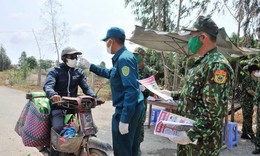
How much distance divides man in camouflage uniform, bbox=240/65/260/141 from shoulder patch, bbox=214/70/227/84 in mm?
4252

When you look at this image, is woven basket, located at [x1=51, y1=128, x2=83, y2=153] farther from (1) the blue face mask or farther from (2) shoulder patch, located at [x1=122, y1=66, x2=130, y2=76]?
(1) the blue face mask

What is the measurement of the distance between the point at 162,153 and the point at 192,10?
543 cm

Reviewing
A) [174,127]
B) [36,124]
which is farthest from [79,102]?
[174,127]

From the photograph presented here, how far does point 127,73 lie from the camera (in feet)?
8.62

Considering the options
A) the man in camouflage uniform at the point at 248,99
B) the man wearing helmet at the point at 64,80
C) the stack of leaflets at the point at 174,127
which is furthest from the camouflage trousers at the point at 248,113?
the stack of leaflets at the point at 174,127

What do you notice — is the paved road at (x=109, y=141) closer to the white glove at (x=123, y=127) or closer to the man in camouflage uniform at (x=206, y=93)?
the white glove at (x=123, y=127)

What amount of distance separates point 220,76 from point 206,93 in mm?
161

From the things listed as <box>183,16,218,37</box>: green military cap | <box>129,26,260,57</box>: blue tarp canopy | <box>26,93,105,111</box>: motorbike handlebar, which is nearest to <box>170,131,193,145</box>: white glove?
<box>183,16,218,37</box>: green military cap

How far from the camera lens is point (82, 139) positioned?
9.98ft

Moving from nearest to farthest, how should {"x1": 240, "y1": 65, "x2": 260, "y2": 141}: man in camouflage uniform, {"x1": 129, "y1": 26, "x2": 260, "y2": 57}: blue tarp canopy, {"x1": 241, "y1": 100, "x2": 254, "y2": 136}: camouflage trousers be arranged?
{"x1": 129, "y1": 26, "x2": 260, "y2": 57}: blue tarp canopy → {"x1": 240, "y1": 65, "x2": 260, "y2": 141}: man in camouflage uniform → {"x1": 241, "y1": 100, "x2": 254, "y2": 136}: camouflage trousers

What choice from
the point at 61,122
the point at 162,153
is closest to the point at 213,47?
the point at 61,122

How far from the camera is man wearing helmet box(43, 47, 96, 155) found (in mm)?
3406

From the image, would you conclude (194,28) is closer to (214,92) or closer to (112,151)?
(214,92)

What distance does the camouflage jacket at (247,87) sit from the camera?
19.0ft
